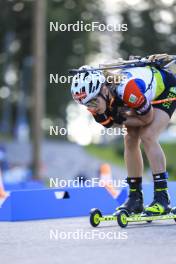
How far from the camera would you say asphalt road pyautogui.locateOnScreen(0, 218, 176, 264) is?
6.88 m

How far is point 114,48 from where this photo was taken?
55.8 meters

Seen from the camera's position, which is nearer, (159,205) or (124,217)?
(124,217)

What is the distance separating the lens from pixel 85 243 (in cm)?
789

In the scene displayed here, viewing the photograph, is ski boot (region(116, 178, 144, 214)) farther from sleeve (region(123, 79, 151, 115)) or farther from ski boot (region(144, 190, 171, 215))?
sleeve (region(123, 79, 151, 115))

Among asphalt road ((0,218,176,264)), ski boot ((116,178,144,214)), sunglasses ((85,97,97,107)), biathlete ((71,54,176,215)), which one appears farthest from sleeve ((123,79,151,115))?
asphalt road ((0,218,176,264))

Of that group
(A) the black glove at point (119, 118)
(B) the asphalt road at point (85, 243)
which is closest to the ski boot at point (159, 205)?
(B) the asphalt road at point (85, 243)

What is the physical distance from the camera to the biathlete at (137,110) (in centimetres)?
900

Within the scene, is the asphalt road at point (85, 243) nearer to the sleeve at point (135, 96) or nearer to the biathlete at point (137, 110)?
the biathlete at point (137, 110)

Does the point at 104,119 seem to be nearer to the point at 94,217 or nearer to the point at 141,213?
the point at 94,217

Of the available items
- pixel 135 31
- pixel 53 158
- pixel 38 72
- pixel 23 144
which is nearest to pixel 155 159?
pixel 38 72

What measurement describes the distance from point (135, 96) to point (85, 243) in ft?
6.00

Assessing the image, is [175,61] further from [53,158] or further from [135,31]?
[135,31]

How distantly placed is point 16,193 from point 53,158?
3548 centimetres

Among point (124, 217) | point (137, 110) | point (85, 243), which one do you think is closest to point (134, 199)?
point (124, 217)
